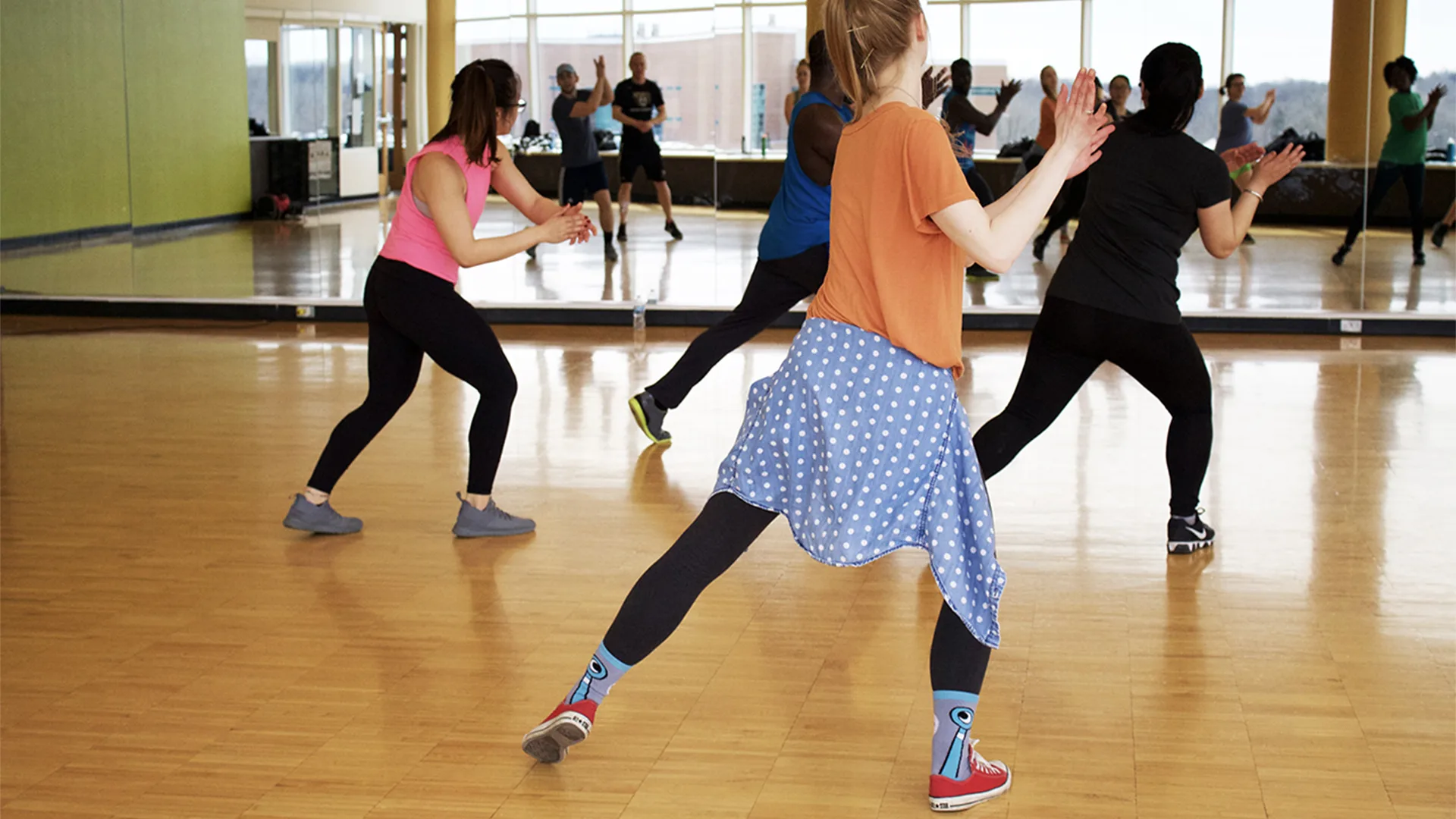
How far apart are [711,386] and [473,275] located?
351 cm

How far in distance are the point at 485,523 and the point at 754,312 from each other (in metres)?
1.51

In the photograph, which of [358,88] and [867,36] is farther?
[358,88]

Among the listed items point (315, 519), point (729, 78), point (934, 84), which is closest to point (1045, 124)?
point (729, 78)

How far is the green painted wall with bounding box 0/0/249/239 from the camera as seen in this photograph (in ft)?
32.4

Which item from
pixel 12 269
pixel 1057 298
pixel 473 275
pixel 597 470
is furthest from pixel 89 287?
pixel 1057 298

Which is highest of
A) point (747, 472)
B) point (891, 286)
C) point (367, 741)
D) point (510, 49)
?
point (510, 49)

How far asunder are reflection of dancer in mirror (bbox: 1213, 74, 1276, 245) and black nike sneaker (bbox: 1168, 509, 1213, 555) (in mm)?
5084

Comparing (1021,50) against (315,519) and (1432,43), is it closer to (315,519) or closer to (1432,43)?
(1432,43)

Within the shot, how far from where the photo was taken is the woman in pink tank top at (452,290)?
4.23 metres

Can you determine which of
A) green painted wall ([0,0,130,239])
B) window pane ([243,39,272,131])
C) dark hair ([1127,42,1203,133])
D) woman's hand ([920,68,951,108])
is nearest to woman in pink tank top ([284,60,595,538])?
woman's hand ([920,68,951,108])

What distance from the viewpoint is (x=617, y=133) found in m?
9.83

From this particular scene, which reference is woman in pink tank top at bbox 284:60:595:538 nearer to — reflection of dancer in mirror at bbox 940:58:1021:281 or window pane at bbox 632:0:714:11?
reflection of dancer in mirror at bbox 940:58:1021:281

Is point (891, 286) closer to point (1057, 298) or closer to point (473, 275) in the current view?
point (1057, 298)

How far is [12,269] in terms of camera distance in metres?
10.5
